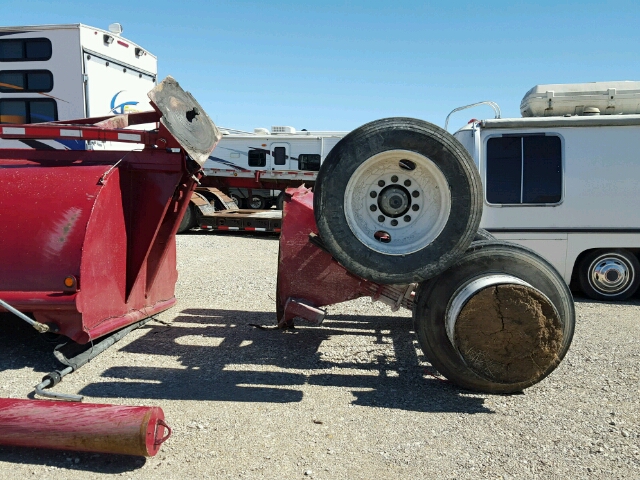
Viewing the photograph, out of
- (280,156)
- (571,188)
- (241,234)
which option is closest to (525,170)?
(571,188)

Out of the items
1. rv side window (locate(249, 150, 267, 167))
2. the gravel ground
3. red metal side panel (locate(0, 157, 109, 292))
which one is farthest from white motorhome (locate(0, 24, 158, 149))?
rv side window (locate(249, 150, 267, 167))

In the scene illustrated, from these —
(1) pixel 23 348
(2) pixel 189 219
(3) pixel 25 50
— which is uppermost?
(3) pixel 25 50

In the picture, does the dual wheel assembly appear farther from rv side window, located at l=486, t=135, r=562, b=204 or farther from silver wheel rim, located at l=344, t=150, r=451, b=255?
rv side window, located at l=486, t=135, r=562, b=204

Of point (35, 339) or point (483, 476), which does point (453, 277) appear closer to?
point (483, 476)

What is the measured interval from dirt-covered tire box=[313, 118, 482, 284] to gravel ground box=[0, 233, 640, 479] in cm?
99

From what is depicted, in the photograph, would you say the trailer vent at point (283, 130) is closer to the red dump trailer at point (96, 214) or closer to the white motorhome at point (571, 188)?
the white motorhome at point (571, 188)

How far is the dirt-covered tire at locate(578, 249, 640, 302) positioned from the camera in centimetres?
716

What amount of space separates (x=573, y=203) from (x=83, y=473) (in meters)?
6.47

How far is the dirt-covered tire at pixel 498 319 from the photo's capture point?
11.7 ft

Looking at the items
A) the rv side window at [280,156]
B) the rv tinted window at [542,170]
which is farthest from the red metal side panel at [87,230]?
the rv side window at [280,156]

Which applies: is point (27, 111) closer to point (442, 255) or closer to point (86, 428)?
point (86, 428)

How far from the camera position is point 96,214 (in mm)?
4246

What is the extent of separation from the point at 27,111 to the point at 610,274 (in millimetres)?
10822

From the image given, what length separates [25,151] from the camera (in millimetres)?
5012
